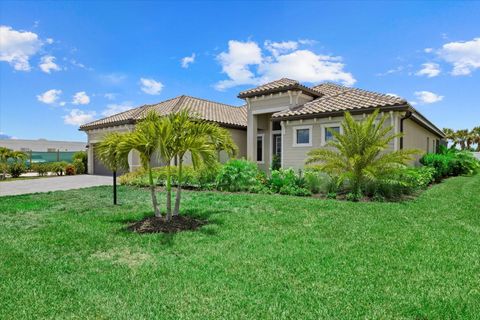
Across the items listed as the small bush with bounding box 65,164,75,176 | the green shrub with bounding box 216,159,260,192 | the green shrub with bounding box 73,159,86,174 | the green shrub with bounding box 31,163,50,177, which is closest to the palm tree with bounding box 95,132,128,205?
the green shrub with bounding box 216,159,260,192

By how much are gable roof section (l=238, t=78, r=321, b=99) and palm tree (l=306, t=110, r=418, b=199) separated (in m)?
6.79

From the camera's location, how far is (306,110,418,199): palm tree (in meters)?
10.8

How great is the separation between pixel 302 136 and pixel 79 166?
19.7 metres

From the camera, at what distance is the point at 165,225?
7031 mm

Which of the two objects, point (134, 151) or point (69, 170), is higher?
point (134, 151)

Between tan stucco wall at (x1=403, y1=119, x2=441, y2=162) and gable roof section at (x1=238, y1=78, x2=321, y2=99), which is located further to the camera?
gable roof section at (x1=238, y1=78, x2=321, y2=99)

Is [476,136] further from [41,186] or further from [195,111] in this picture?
[41,186]

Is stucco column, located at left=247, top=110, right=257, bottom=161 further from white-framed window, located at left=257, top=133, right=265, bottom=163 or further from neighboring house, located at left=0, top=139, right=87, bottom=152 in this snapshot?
neighboring house, located at left=0, top=139, right=87, bottom=152

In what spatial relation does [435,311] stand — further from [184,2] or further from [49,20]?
[49,20]

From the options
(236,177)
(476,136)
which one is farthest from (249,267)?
(476,136)

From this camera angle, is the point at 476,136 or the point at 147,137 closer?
the point at 147,137

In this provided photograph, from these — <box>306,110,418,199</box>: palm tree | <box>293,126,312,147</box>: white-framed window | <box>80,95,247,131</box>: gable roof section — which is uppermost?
<box>80,95,247,131</box>: gable roof section

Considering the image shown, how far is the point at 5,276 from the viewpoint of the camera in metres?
4.37

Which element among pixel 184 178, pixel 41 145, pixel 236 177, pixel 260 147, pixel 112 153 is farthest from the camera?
pixel 41 145
